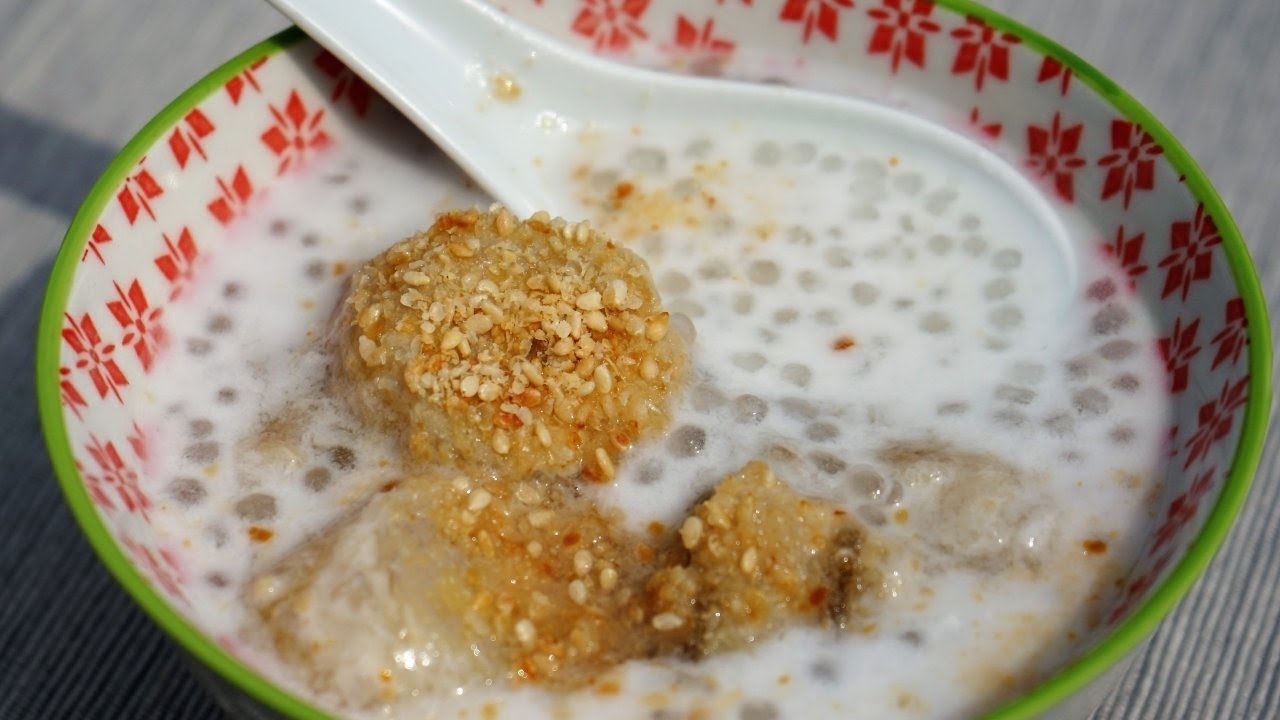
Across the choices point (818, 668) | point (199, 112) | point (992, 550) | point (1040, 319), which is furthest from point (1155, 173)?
point (199, 112)

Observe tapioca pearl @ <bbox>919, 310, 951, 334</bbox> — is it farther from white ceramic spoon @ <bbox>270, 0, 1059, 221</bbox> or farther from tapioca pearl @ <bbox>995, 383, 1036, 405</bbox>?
white ceramic spoon @ <bbox>270, 0, 1059, 221</bbox>

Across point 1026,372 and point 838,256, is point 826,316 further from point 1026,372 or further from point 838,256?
point 1026,372

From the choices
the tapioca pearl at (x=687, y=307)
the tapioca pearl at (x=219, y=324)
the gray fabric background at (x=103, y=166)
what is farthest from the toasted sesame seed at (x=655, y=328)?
the gray fabric background at (x=103, y=166)

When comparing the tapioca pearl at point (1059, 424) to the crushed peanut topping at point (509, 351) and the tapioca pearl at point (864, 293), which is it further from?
the crushed peanut topping at point (509, 351)

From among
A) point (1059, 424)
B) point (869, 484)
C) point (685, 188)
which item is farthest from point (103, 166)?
point (1059, 424)

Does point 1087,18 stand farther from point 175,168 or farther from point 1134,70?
point 175,168

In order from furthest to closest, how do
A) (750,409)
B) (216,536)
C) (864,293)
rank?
(864,293) < (750,409) < (216,536)

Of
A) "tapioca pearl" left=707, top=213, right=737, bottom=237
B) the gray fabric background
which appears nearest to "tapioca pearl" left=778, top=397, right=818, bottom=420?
"tapioca pearl" left=707, top=213, right=737, bottom=237
